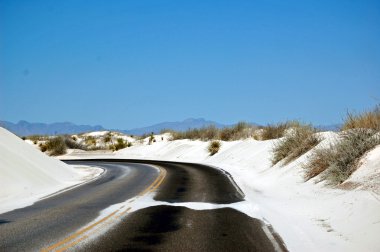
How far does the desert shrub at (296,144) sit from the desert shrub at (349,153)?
639 centimetres

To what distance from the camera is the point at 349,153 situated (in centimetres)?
1441

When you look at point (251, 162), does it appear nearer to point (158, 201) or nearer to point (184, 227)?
point (158, 201)

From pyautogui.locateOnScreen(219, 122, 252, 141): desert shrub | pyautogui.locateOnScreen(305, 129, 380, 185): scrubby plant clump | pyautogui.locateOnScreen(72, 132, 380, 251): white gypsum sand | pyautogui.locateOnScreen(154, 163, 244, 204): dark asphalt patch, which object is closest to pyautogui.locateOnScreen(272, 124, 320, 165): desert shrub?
pyautogui.locateOnScreen(72, 132, 380, 251): white gypsum sand

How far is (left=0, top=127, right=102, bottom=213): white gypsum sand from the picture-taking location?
15673 mm

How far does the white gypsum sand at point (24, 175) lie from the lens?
51.4ft

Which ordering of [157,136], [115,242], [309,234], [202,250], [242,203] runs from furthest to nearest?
[157,136], [242,203], [309,234], [115,242], [202,250]

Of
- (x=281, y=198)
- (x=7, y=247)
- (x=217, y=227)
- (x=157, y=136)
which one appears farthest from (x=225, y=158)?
(x=157, y=136)

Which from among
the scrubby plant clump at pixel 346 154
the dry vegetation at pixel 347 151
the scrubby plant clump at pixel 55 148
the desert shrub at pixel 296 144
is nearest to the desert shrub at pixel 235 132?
the desert shrub at pixel 296 144

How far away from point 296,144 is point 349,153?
356 inches

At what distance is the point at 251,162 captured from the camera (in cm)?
2997

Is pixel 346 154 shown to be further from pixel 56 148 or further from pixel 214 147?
pixel 56 148

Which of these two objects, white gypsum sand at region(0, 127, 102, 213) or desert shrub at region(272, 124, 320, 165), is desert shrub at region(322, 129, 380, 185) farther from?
white gypsum sand at region(0, 127, 102, 213)

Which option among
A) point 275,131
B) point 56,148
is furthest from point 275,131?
point 56,148

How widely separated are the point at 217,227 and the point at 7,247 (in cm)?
422
